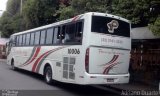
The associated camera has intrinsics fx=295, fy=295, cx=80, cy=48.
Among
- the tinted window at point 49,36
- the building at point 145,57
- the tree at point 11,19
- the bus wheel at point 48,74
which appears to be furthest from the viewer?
the tree at point 11,19

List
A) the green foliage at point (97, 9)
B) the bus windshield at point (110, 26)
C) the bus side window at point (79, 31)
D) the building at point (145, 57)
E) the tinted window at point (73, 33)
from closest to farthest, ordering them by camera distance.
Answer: the bus windshield at point (110, 26), the bus side window at point (79, 31), the tinted window at point (73, 33), the green foliage at point (97, 9), the building at point (145, 57)

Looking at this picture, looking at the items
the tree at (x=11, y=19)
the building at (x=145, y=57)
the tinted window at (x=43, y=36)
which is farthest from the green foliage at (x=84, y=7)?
the tree at (x=11, y=19)

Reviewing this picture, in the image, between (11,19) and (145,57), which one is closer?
(145,57)

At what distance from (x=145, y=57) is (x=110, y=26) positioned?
4585 millimetres

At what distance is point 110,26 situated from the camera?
38.7 ft

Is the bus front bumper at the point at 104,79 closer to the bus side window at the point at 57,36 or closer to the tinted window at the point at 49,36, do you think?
the bus side window at the point at 57,36

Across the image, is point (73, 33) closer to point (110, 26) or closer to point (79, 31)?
point (79, 31)

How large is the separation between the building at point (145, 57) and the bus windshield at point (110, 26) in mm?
3118

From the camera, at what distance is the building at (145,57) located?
15.0 metres

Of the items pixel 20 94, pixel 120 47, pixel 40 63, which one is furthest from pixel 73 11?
pixel 20 94

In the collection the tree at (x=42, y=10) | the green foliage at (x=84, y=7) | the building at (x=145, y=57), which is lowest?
the building at (x=145, y=57)

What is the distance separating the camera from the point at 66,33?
42.3 ft

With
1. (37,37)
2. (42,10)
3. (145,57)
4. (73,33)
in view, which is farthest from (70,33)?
(42,10)

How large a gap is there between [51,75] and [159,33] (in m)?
5.38
